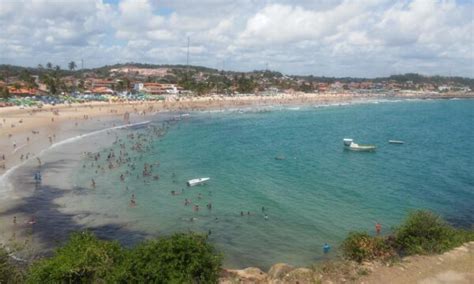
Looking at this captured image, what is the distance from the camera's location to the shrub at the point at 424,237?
711 inches

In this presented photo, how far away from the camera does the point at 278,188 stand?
3700cm

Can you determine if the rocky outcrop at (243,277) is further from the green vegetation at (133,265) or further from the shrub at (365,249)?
the shrub at (365,249)

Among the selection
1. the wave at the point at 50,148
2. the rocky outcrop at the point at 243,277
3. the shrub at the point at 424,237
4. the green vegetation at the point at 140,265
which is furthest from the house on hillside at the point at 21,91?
the shrub at the point at 424,237

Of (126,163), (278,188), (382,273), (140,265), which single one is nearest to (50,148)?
(126,163)

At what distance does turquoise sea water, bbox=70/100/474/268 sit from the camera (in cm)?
2620

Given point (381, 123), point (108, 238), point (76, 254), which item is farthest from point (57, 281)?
point (381, 123)

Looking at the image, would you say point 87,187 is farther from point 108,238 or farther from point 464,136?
point 464,136

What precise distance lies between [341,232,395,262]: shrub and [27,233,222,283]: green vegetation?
647cm

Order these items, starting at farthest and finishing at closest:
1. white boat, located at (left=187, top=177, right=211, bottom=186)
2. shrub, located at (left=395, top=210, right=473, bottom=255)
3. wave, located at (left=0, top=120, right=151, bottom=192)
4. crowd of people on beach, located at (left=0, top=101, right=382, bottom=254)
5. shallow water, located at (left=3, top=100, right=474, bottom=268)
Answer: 1. white boat, located at (left=187, top=177, right=211, bottom=186)
2. wave, located at (left=0, top=120, right=151, bottom=192)
3. crowd of people on beach, located at (left=0, top=101, right=382, bottom=254)
4. shallow water, located at (left=3, top=100, right=474, bottom=268)
5. shrub, located at (left=395, top=210, right=473, bottom=255)

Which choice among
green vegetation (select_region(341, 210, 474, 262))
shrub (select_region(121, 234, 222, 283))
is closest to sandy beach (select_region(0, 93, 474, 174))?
shrub (select_region(121, 234, 222, 283))

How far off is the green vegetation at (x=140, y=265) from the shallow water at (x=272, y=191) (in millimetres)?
8081

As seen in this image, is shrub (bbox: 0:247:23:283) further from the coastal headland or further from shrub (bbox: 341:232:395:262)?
shrub (bbox: 341:232:395:262)

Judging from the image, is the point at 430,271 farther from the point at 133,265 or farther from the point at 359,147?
the point at 359,147

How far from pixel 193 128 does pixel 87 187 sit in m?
40.9
